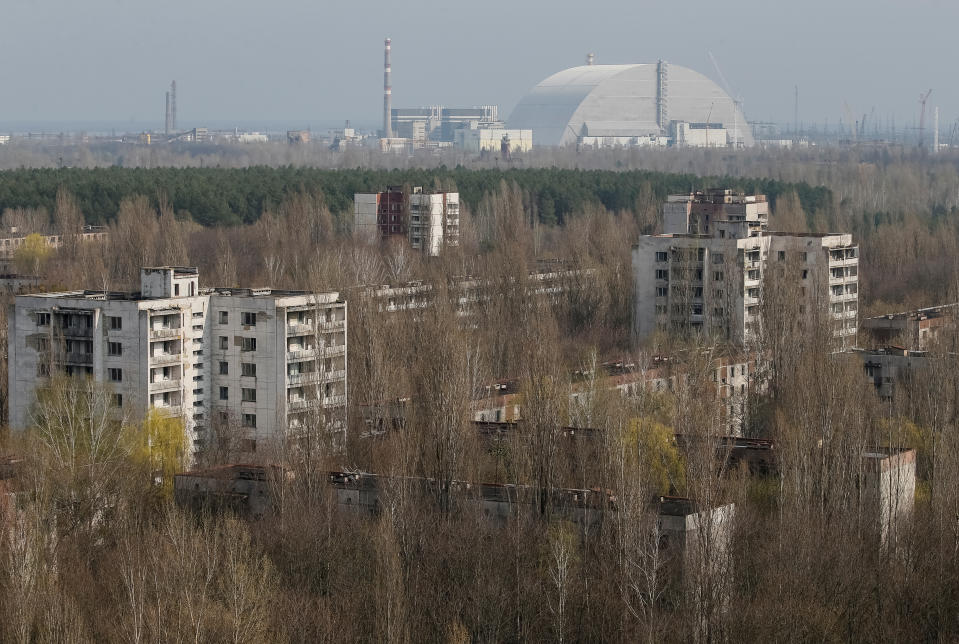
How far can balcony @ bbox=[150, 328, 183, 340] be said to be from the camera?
→ 1778 cm

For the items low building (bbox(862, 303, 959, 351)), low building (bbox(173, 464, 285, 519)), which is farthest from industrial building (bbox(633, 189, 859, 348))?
low building (bbox(173, 464, 285, 519))

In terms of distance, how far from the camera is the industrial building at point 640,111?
86.4 meters

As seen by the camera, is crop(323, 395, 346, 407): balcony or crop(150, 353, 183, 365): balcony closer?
crop(323, 395, 346, 407): balcony

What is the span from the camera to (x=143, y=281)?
18.2 meters

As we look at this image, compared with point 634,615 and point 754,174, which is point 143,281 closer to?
point 634,615

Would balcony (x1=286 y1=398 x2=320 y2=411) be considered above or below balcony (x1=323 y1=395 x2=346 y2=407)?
below

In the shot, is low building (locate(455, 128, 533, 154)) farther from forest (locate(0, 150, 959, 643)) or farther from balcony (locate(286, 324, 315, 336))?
balcony (locate(286, 324, 315, 336))

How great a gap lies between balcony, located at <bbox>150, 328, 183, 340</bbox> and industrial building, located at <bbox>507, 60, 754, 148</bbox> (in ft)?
219

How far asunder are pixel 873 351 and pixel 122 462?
32.9 feet

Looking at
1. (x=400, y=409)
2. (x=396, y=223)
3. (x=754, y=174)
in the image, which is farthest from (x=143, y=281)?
(x=754, y=174)

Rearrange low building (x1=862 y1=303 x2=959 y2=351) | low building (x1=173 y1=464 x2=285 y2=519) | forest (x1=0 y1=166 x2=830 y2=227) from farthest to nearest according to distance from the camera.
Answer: forest (x1=0 y1=166 x2=830 y2=227), low building (x1=862 y1=303 x2=959 y2=351), low building (x1=173 y1=464 x2=285 y2=519)

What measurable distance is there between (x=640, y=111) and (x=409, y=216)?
52411 mm

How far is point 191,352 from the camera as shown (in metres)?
18.3

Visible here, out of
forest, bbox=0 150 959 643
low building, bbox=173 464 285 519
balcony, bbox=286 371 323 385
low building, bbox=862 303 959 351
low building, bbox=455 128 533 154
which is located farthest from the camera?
low building, bbox=455 128 533 154
